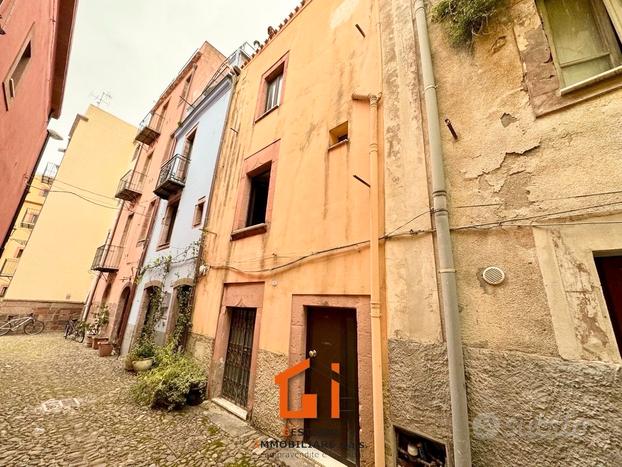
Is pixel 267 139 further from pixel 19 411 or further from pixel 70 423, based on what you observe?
pixel 19 411

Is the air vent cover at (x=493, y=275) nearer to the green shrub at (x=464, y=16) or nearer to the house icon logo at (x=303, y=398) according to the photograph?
the house icon logo at (x=303, y=398)

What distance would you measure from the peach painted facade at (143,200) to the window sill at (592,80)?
40.8ft

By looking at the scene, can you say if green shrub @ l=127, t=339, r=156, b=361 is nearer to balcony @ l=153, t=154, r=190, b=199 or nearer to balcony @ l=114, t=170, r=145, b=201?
balcony @ l=153, t=154, r=190, b=199

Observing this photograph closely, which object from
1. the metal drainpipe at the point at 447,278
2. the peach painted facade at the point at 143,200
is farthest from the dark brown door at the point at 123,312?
the metal drainpipe at the point at 447,278

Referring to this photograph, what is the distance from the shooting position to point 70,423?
4430 millimetres

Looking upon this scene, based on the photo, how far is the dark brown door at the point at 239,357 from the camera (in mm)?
5328

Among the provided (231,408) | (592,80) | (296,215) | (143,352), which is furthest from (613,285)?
(143,352)

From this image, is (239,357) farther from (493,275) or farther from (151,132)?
(151,132)

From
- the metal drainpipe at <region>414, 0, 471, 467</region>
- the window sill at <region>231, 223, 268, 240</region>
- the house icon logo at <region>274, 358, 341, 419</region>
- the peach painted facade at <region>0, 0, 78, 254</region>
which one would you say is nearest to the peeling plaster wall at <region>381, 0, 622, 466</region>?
the metal drainpipe at <region>414, 0, 471, 467</region>

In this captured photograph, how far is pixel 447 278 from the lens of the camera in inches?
109

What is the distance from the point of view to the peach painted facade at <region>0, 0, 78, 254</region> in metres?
4.94

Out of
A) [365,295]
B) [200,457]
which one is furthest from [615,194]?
[200,457]

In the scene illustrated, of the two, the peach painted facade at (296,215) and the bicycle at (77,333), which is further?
the bicycle at (77,333)

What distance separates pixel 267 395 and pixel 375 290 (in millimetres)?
2857
